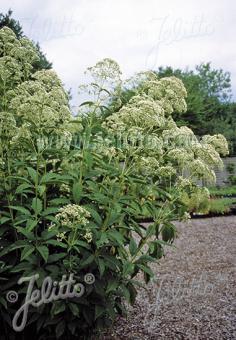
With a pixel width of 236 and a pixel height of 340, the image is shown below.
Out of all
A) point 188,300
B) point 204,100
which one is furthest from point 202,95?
point 188,300

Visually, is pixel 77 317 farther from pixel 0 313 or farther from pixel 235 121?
pixel 235 121

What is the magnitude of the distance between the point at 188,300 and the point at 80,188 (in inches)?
107

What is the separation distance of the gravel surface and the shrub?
60 centimetres

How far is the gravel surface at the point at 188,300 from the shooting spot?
13.5 feet

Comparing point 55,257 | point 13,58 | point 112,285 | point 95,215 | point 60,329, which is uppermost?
point 13,58

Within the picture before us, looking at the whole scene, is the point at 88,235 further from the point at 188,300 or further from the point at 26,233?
the point at 188,300

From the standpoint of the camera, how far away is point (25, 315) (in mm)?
2965

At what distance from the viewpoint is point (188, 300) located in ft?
16.6

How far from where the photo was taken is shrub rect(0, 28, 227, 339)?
2.87 metres

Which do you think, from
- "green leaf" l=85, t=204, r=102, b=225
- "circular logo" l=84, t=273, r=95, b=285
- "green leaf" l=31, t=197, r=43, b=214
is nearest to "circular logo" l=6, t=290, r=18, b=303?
"circular logo" l=84, t=273, r=95, b=285

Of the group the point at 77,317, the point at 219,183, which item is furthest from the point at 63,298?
the point at 219,183

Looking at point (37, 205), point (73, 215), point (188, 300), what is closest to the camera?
point (73, 215)

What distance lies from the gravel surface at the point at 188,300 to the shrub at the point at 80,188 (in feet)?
1.98

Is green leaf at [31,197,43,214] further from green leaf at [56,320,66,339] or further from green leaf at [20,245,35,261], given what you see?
green leaf at [56,320,66,339]
